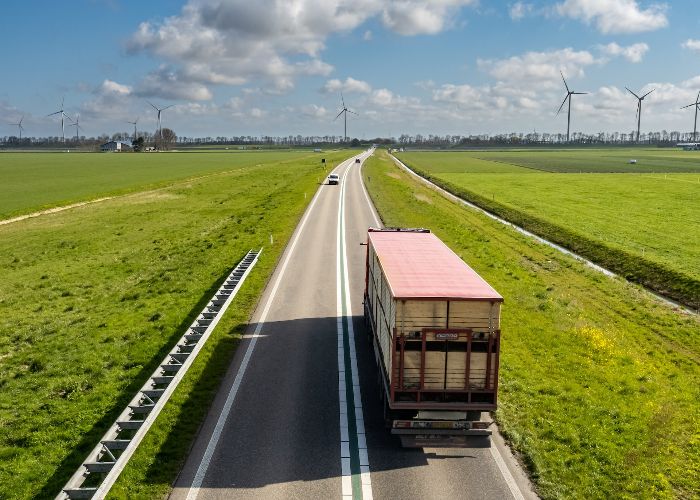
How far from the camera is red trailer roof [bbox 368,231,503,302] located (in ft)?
45.2

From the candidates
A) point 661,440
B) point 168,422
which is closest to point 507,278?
point 661,440

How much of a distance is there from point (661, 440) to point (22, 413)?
17.5 meters

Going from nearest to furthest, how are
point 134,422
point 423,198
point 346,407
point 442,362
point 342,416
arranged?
point 442,362
point 134,422
point 342,416
point 346,407
point 423,198

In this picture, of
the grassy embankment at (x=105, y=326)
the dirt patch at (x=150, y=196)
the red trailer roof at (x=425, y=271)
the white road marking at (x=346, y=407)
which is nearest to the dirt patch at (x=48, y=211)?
the grassy embankment at (x=105, y=326)

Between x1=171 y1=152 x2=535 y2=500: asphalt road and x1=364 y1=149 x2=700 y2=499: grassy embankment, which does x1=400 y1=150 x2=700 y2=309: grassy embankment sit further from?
x1=171 y1=152 x2=535 y2=500: asphalt road

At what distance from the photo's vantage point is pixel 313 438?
14617 millimetres

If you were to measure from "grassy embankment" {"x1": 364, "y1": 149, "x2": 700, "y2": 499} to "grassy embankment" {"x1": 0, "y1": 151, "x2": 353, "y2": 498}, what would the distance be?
9.13 metres

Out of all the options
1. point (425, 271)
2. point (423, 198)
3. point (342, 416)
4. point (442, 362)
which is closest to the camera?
point (442, 362)

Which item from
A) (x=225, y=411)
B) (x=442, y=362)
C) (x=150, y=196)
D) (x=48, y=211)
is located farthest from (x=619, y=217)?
(x=48, y=211)

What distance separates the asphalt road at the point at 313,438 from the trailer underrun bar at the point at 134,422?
4.28ft

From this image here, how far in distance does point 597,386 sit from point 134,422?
13544mm

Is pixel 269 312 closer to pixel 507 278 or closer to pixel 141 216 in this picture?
pixel 507 278

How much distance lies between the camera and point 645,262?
117 ft

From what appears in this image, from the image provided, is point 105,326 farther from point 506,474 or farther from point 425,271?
point 506,474
